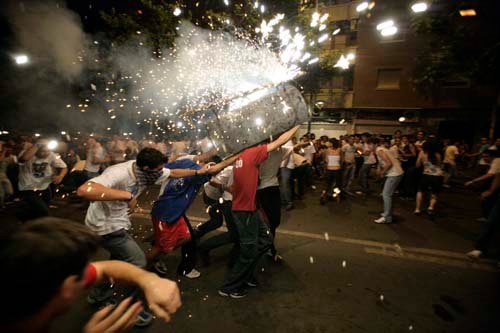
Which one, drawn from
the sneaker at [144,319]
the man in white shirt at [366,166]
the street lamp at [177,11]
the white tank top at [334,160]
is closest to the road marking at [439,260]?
the white tank top at [334,160]

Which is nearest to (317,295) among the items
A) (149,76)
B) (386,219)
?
(386,219)

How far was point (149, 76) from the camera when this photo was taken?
9.93 metres

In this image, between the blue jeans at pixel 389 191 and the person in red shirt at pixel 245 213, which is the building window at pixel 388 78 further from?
the person in red shirt at pixel 245 213

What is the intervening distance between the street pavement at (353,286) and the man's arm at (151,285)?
241 mm

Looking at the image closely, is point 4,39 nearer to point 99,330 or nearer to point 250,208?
point 250,208

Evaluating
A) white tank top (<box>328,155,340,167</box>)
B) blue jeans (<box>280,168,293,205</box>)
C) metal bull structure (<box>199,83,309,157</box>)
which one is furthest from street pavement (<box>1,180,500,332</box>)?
white tank top (<box>328,155,340,167</box>)

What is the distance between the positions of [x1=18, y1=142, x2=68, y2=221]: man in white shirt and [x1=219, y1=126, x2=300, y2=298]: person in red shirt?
329cm

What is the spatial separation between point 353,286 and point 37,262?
11.3ft

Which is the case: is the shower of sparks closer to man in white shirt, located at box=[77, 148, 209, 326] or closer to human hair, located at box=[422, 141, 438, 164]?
man in white shirt, located at box=[77, 148, 209, 326]

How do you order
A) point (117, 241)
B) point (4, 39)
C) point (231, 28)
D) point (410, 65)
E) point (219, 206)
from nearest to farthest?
point (117, 241) < point (219, 206) < point (4, 39) < point (231, 28) < point (410, 65)

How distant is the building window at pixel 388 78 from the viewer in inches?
747

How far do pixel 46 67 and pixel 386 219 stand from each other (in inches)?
416

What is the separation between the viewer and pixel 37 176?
15.1 ft

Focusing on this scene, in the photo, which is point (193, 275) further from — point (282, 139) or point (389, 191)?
point (389, 191)
